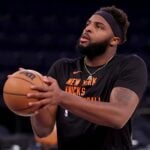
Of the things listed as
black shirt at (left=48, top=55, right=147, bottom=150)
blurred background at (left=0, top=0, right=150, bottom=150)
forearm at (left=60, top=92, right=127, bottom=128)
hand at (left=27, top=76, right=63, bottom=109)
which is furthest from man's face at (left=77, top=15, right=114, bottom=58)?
blurred background at (left=0, top=0, right=150, bottom=150)

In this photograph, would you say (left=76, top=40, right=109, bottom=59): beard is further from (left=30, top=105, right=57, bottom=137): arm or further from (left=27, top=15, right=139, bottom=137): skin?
(left=30, top=105, right=57, bottom=137): arm

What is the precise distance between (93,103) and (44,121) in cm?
71

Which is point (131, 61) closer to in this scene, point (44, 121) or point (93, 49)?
point (93, 49)

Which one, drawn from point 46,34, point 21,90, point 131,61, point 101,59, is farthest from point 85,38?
point 46,34

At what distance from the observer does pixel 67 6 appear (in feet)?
38.0

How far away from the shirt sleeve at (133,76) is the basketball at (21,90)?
1.92 feet

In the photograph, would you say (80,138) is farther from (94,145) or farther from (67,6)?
(67,6)

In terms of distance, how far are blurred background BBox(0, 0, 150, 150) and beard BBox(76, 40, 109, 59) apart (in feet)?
18.1

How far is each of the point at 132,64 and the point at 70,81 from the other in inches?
16.6

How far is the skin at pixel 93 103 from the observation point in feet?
8.18

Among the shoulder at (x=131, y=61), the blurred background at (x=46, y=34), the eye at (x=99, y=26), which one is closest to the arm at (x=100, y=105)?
the shoulder at (x=131, y=61)

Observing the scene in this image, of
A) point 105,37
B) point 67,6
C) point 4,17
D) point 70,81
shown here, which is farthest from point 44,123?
point 67,6

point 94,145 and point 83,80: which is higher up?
point 83,80

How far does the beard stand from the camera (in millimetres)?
3184
